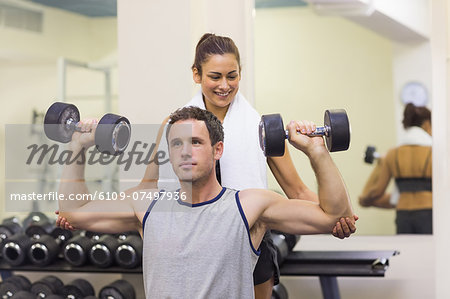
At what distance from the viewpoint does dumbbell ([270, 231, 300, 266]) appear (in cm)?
294

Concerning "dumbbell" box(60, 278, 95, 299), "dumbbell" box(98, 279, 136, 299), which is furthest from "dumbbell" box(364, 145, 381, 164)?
"dumbbell" box(60, 278, 95, 299)

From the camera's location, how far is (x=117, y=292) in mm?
3086

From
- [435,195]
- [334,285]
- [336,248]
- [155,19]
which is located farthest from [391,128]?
[155,19]

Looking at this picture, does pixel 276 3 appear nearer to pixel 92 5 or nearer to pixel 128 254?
pixel 92 5

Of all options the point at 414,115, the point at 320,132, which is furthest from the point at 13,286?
the point at 414,115

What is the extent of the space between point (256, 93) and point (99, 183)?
4.69ft

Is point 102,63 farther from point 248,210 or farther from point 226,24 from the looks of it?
point 248,210

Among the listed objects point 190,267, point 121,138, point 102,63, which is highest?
point 102,63

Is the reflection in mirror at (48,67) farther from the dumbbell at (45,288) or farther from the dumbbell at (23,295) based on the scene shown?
the dumbbell at (23,295)

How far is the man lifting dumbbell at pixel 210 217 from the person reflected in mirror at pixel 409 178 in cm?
186

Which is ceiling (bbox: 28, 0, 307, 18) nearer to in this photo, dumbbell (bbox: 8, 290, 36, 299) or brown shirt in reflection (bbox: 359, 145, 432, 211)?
brown shirt in reflection (bbox: 359, 145, 432, 211)

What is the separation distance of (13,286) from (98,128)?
1.72 meters

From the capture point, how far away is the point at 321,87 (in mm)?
3557

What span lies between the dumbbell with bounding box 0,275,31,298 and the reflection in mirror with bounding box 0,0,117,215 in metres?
1.18
